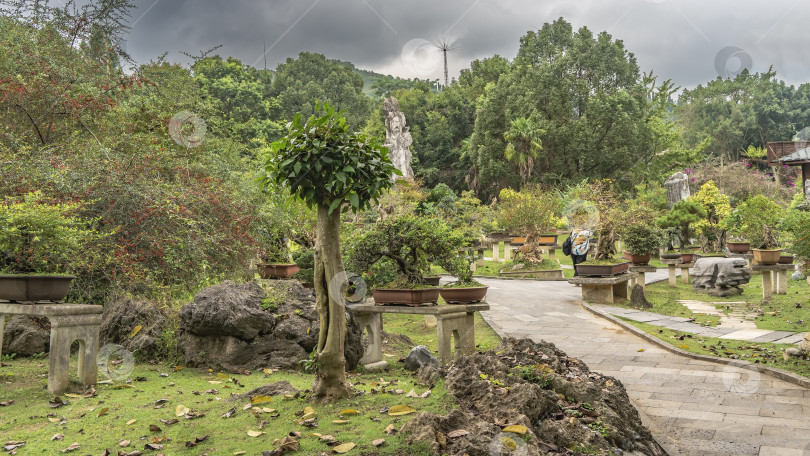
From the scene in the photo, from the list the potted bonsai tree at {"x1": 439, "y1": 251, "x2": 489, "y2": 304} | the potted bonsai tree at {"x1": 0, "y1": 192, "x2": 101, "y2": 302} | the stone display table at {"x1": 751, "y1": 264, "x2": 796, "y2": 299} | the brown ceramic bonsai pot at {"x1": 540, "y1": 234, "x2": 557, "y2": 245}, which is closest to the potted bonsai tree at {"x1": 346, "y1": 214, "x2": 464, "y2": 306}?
the potted bonsai tree at {"x1": 439, "y1": 251, "x2": 489, "y2": 304}

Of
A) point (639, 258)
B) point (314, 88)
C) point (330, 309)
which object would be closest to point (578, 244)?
point (639, 258)

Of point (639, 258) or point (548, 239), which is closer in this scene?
point (639, 258)

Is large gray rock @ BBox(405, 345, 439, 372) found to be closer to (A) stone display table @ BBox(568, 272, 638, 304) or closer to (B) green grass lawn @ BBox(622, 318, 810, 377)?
(B) green grass lawn @ BBox(622, 318, 810, 377)

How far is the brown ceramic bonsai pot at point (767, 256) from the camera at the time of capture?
12.8 metres

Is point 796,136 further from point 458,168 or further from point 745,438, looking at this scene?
point 745,438

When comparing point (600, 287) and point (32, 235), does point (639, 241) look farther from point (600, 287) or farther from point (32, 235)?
point (32, 235)

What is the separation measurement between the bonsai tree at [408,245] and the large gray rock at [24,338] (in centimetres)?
361

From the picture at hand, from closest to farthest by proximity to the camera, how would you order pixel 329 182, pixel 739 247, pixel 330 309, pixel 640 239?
1. pixel 329 182
2. pixel 330 309
3. pixel 640 239
4. pixel 739 247

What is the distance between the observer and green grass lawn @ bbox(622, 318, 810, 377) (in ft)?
22.1

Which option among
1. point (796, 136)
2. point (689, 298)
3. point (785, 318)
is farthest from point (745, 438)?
point (796, 136)

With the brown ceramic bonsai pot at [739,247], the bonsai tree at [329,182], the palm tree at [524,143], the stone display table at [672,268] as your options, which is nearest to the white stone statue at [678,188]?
the palm tree at [524,143]

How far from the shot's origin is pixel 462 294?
6660mm

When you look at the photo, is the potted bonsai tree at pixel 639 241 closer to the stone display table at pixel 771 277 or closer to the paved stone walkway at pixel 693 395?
the stone display table at pixel 771 277

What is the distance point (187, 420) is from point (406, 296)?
2.74 m
